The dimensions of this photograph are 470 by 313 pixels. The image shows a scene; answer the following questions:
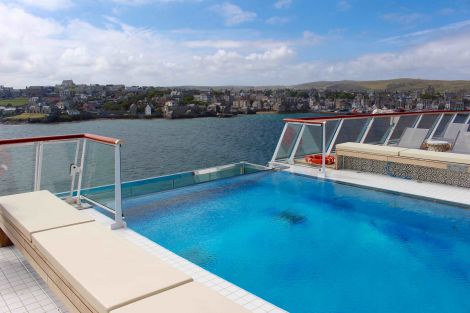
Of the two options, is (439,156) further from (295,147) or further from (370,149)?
(295,147)

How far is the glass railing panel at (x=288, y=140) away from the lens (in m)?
Answer: 9.38

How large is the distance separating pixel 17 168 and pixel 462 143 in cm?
1010

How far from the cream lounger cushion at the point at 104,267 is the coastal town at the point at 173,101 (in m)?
25.6

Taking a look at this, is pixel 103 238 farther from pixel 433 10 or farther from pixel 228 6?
pixel 433 10

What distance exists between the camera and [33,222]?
3801 millimetres

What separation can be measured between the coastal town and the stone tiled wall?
18.5m

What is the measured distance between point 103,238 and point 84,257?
410 millimetres

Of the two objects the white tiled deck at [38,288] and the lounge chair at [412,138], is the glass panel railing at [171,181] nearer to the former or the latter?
the white tiled deck at [38,288]

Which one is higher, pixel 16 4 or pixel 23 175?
pixel 16 4

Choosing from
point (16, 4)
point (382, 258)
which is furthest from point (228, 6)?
point (382, 258)

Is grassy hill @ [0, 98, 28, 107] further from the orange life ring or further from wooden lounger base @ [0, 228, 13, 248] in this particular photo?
wooden lounger base @ [0, 228, 13, 248]

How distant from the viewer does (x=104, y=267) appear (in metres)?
2.80

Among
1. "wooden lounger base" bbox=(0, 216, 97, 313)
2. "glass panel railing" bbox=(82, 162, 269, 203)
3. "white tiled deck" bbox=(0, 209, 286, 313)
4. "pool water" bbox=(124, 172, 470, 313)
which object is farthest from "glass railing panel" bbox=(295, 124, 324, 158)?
"wooden lounger base" bbox=(0, 216, 97, 313)

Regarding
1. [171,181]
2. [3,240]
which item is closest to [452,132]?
[171,181]
